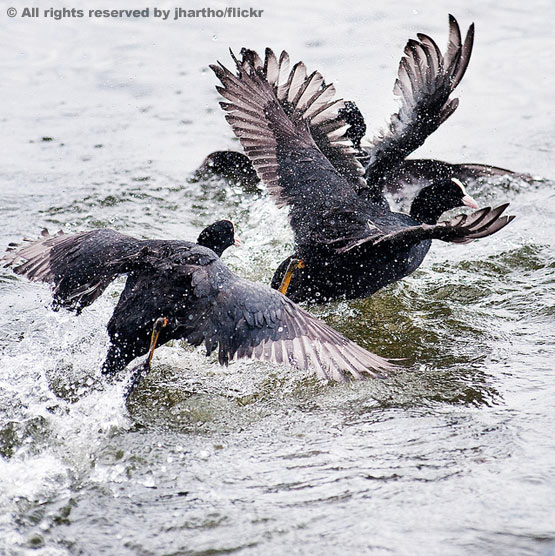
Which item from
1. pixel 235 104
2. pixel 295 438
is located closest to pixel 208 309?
pixel 295 438

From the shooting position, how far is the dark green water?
307 cm

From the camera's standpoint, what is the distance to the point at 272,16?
33.2ft

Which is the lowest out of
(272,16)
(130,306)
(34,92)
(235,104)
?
(130,306)

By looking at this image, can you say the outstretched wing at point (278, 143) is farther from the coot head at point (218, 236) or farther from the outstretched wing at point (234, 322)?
the outstretched wing at point (234, 322)

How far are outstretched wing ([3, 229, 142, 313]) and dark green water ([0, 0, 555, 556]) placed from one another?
0.35 m

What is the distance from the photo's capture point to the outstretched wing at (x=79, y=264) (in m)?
4.38

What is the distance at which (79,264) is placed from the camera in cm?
452

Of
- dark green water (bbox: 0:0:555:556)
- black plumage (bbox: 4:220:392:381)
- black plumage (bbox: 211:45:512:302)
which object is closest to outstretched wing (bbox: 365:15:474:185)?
black plumage (bbox: 211:45:512:302)

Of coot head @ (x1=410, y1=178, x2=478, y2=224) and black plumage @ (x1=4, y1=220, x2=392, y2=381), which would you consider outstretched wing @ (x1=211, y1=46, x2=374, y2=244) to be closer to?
coot head @ (x1=410, y1=178, x2=478, y2=224)

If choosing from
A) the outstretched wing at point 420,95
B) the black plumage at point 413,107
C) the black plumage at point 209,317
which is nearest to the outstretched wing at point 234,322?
the black plumage at point 209,317

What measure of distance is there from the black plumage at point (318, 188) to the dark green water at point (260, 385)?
16.3 inches

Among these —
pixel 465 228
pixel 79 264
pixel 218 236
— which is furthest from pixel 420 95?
pixel 79 264

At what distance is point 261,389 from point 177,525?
1.25m

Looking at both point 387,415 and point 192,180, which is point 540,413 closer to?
point 387,415
